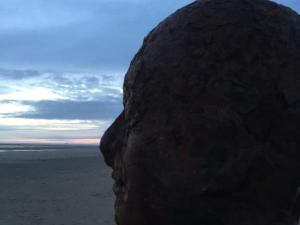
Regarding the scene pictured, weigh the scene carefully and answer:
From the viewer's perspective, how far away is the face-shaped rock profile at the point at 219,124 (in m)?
3.38

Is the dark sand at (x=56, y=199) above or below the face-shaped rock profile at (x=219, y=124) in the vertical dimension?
below

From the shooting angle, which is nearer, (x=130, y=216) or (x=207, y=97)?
(x=207, y=97)

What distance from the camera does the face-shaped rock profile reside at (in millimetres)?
3381

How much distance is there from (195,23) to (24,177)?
47.9ft

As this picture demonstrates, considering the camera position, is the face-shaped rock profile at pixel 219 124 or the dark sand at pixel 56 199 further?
the dark sand at pixel 56 199

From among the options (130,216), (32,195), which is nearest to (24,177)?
(32,195)

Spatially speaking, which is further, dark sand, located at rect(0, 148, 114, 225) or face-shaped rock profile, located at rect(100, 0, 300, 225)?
dark sand, located at rect(0, 148, 114, 225)

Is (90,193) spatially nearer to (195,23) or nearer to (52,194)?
(52,194)

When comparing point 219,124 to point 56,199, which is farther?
point 56,199

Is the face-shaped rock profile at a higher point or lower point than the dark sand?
higher

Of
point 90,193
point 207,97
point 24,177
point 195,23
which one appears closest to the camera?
point 207,97

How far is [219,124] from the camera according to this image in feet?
11.0

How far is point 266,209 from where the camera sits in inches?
137

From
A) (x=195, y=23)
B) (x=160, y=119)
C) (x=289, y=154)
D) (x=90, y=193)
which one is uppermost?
(x=195, y=23)
